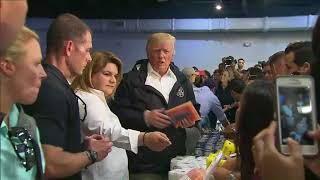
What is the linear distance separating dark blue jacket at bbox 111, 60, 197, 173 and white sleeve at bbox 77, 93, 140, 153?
499 millimetres

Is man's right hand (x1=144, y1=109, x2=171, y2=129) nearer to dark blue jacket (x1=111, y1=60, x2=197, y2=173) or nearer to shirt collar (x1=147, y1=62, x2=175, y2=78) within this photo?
dark blue jacket (x1=111, y1=60, x2=197, y2=173)

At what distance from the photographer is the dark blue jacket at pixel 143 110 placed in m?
3.10

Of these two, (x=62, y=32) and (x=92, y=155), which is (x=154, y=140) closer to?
(x=92, y=155)

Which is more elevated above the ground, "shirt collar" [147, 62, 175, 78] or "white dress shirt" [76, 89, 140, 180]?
"shirt collar" [147, 62, 175, 78]

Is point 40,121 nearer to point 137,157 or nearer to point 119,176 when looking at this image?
point 119,176

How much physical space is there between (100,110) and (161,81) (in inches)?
32.5

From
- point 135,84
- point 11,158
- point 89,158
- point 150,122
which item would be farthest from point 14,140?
point 135,84

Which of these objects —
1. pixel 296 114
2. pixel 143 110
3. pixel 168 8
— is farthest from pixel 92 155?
pixel 168 8

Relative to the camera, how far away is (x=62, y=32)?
2.18 meters

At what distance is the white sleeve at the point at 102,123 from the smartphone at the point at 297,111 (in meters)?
1.46

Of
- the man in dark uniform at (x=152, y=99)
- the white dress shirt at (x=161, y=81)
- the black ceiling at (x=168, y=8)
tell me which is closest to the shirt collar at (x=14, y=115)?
the man in dark uniform at (x=152, y=99)

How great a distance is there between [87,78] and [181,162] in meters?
0.86

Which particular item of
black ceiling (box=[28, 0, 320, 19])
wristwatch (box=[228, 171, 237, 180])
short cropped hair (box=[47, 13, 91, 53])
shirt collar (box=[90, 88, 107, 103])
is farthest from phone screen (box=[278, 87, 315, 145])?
black ceiling (box=[28, 0, 320, 19])

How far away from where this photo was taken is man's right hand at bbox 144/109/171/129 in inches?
111
